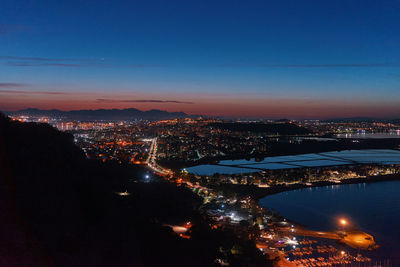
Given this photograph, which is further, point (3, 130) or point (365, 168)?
point (365, 168)

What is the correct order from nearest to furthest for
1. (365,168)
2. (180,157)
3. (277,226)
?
(277,226), (365,168), (180,157)

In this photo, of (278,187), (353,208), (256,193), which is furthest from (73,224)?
(278,187)

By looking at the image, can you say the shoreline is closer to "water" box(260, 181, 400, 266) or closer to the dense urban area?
the dense urban area

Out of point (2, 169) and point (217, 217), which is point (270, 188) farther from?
point (2, 169)

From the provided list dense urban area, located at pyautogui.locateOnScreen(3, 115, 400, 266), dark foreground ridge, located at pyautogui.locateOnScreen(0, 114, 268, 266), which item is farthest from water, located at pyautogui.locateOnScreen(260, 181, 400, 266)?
dark foreground ridge, located at pyautogui.locateOnScreen(0, 114, 268, 266)

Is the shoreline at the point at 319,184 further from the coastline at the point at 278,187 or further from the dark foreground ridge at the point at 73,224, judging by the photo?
the dark foreground ridge at the point at 73,224

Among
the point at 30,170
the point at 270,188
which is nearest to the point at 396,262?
the point at 270,188

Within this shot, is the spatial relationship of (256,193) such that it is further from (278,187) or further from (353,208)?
(353,208)
